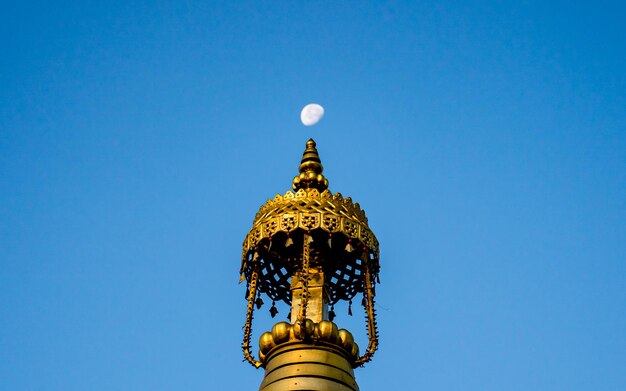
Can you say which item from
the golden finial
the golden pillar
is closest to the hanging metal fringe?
the golden pillar

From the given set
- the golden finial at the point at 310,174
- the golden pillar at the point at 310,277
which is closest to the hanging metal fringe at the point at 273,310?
the golden pillar at the point at 310,277

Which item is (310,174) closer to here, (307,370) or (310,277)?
(310,277)

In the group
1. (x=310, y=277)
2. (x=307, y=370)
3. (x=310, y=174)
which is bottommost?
(x=307, y=370)

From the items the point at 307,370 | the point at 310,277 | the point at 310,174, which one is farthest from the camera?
the point at 310,174

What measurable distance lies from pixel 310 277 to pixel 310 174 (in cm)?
333

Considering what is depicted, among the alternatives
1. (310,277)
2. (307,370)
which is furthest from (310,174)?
(307,370)

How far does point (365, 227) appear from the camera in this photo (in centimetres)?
2289

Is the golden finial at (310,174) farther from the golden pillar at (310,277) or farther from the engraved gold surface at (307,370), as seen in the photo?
the engraved gold surface at (307,370)

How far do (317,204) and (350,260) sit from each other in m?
1.69

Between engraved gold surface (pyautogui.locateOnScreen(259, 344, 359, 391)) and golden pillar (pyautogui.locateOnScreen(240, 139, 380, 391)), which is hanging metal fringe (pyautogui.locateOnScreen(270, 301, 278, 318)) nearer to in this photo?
golden pillar (pyautogui.locateOnScreen(240, 139, 380, 391))

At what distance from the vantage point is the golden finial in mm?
24453

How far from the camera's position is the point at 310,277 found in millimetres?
22391

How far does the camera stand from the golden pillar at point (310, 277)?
19969 millimetres

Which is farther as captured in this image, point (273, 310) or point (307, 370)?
point (273, 310)
